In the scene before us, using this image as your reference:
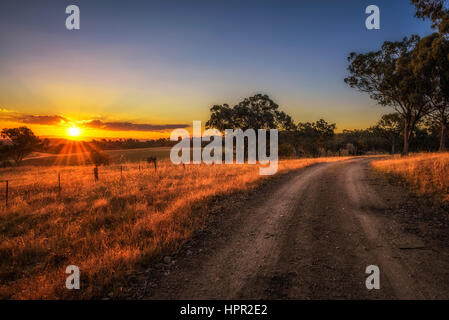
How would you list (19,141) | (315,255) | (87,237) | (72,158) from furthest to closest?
(72,158)
(19,141)
(87,237)
(315,255)

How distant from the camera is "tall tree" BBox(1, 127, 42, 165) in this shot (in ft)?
172

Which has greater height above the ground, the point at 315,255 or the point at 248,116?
the point at 248,116

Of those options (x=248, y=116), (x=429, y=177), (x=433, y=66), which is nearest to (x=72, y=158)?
(x=248, y=116)

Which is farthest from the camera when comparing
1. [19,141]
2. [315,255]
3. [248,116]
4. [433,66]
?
[19,141]

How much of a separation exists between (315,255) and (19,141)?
74.5m

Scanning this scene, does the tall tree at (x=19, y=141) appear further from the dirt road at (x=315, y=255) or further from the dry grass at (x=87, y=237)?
the dirt road at (x=315, y=255)

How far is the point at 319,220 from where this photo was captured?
677cm

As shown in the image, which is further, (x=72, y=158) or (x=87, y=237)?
(x=72, y=158)

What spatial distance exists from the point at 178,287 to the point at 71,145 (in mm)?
120590

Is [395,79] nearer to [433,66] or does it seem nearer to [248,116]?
[433,66]

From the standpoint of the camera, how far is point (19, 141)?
53.4 meters
